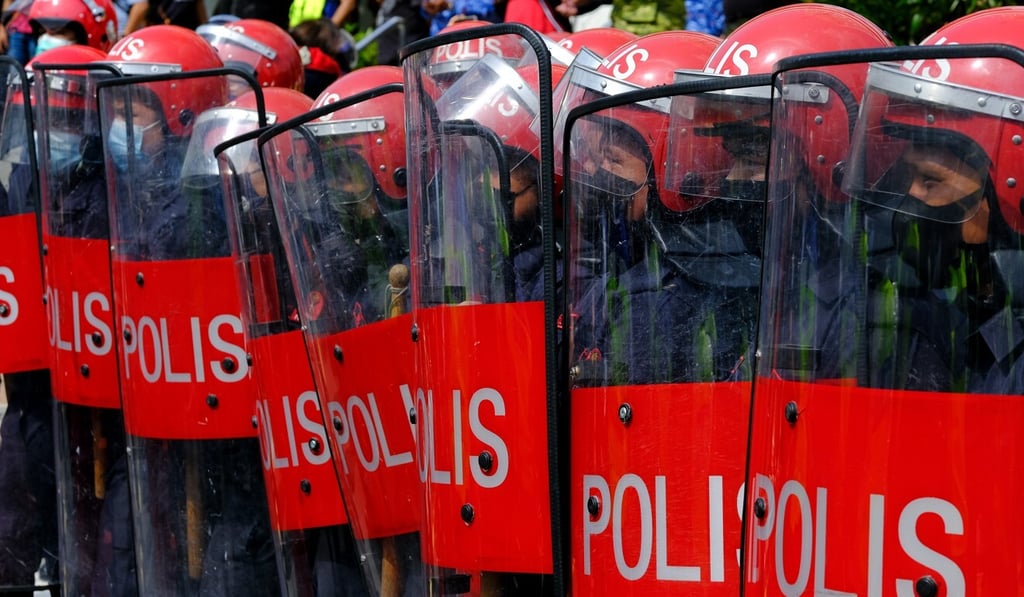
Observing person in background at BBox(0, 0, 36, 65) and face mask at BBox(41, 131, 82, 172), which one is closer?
face mask at BBox(41, 131, 82, 172)

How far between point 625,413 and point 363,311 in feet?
3.15

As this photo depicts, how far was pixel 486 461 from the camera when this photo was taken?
3.08 metres

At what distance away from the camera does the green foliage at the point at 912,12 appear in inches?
273

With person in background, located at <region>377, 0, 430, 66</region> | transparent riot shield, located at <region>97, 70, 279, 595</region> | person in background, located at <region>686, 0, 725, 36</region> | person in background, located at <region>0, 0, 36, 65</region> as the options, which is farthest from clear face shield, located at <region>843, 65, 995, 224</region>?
person in background, located at <region>0, 0, 36, 65</region>

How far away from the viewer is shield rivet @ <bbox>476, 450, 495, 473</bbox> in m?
3.08

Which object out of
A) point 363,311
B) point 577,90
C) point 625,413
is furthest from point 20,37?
point 625,413

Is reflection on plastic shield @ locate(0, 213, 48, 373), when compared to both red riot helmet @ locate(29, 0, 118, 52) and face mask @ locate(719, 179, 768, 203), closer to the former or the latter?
red riot helmet @ locate(29, 0, 118, 52)

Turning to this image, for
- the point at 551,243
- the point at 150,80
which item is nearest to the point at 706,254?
the point at 551,243

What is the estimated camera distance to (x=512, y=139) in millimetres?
3117

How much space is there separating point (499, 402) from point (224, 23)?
4.62 meters

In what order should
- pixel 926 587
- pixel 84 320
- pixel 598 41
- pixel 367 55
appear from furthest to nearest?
pixel 367 55 < pixel 84 320 < pixel 598 41 < pixel 926 587

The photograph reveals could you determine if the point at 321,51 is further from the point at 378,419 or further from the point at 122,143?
the point at 378,419

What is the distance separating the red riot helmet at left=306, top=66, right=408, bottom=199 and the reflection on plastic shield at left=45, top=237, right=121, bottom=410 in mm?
1470

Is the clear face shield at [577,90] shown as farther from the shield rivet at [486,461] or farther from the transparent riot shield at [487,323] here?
the shield rivet at [486,461]
